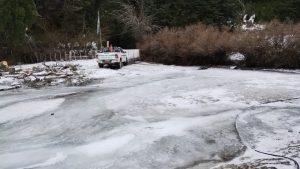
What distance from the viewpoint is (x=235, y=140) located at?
38.5 ft

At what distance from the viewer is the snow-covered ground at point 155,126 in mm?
10539

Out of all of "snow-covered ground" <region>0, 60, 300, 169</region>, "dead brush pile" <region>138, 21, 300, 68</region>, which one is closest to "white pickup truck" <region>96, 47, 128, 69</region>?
"dead brush pile" <region>138, 21, 300, 68</region>

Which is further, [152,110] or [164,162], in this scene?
[152,110]

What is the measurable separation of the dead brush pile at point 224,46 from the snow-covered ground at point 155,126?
6.05 meters

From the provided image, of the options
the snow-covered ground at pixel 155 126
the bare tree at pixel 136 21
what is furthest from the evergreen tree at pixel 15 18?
the snow-covered ground at pixel 155 126

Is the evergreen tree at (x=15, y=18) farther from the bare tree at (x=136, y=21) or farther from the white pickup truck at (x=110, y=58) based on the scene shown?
the bare tree at (x=136, y=21)

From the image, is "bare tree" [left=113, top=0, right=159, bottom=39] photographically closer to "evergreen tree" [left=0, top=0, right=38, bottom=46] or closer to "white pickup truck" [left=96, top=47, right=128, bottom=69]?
"evergreen tree" [left=0, top=0, right=38, bottom=46]

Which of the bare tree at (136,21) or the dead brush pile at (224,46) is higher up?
the bare tree at (136,21)

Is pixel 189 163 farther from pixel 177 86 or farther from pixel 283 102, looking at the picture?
pixel 177 86

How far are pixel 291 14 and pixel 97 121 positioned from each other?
45.0m

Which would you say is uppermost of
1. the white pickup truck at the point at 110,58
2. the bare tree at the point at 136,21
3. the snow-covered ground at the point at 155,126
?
the bare tree at the point at 136,21

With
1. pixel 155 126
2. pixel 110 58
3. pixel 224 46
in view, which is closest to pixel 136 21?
pixel 110 58

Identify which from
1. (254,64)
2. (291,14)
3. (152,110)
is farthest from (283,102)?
(291,14)

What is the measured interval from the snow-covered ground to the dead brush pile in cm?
605
